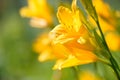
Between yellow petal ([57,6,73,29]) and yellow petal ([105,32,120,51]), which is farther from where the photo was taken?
yellow petal ([105,32,120,51])

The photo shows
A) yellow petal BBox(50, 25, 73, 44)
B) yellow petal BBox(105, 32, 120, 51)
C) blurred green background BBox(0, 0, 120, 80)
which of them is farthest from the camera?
blurred green background BBox(0, 0, 120, 80)

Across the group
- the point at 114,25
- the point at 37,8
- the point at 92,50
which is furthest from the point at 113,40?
the point at 92,50

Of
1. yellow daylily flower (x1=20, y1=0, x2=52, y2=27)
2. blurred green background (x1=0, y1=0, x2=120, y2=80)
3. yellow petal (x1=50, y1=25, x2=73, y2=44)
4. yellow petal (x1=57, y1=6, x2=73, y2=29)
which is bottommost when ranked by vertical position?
blurred green background (x1=0, y1=0, x2=120, y2=80)

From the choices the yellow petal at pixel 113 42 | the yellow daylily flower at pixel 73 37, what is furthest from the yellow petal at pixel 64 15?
the yellow petal at pixel 113 42

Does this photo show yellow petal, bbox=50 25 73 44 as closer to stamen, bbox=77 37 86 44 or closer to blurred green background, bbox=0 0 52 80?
stamen, bbox=77 37 86 44

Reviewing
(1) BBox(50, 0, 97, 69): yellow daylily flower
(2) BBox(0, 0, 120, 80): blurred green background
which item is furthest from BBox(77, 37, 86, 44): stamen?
Result: (2) BBox(0, 0, 120, 80): blurred green background

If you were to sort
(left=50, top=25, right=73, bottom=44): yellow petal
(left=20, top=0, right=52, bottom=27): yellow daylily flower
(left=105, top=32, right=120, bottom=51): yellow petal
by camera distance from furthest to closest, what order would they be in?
1. (left=20, top=0, right=52, bottom=27): yellow daylily flower
2. (left=105, top=32, right=120, bottom=51): yellow petal
3. (left=50, top=25, right=73, bottom=44): yellow petal

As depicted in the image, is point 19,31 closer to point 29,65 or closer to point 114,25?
point 29,65
